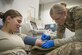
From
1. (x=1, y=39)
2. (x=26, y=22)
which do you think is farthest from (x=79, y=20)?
(x=26, y=22)

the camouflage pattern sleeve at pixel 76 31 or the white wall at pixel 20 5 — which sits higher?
the white wall at pixel 20 5

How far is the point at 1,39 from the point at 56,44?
0.52m

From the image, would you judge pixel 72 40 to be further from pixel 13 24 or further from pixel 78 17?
pixel 13 24

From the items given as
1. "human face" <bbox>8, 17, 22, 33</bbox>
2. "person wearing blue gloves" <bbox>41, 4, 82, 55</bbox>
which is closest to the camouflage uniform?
"person wearing blue gloves" <bbox>41, 4, 82, 55</bbox>

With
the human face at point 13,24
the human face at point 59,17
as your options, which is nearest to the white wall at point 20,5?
the human face at point 13,24

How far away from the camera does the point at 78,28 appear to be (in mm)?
1744

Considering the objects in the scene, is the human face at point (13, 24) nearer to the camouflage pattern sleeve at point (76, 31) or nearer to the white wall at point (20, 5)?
the camouflage pattern sleeve at point (76, 31)

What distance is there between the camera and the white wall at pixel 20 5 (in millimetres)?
3055

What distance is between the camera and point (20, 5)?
3395 mm

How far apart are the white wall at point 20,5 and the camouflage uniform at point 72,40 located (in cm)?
129

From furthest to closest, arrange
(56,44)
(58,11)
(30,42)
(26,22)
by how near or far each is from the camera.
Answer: (26,22), (30,42), (58,11), (56,44)

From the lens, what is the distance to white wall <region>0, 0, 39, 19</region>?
3.05 meters

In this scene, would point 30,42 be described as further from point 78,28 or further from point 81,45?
point 81,45

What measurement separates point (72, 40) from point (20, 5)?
197 cm
